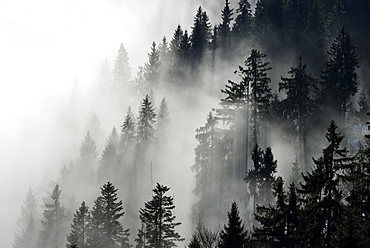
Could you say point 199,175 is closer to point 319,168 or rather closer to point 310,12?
point 319,168

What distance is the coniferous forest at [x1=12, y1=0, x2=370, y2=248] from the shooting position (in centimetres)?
2345

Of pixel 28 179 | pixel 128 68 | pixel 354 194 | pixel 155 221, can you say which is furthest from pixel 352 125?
pixel 28 179

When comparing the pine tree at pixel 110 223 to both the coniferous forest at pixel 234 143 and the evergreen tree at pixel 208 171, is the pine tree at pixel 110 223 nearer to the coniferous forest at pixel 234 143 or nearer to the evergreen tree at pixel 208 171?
the coniferous forest at pixel 234 143

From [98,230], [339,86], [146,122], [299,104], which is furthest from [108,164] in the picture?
[339,86]

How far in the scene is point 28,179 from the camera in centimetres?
14762

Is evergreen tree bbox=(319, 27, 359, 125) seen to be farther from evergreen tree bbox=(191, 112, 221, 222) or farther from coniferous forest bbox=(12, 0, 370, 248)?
evergreen tree bbox=(191, 112, 221, 222)

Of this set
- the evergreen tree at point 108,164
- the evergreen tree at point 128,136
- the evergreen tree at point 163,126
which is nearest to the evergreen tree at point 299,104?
the evergreen tree at point 163,126

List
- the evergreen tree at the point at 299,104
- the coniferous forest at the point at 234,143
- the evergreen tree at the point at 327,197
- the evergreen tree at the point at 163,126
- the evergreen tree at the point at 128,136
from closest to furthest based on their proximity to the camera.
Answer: the evergreen tree at the point at 327,197 < the coniferous forest at the point at 234,143 < the evergreen tree at the point at 299,104 < the evergreen tree at the point at 128,136 < the evergreen tree at the point at 163,126

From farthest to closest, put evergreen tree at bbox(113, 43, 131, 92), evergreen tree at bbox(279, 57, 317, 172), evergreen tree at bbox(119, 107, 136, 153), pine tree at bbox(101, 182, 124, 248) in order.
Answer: evergreen tree at bbox(113, 43, 131, 92), evergreen tree at bbox(119, 107, 136, 153), evergreen tree at bbox(279, 57, 317, 172), pine tree at bbox(101, 182, 124, 248)

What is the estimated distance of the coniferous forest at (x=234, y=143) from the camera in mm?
23453

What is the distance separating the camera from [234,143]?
2133 inches

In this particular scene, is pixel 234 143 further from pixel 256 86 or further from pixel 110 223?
pixel 110 223

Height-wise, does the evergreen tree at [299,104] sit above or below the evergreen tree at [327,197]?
above

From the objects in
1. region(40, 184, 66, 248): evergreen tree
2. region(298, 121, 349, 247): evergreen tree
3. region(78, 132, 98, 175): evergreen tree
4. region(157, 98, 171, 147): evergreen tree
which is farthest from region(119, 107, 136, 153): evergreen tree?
region(298, 121, 349, 247): evergreen tree
